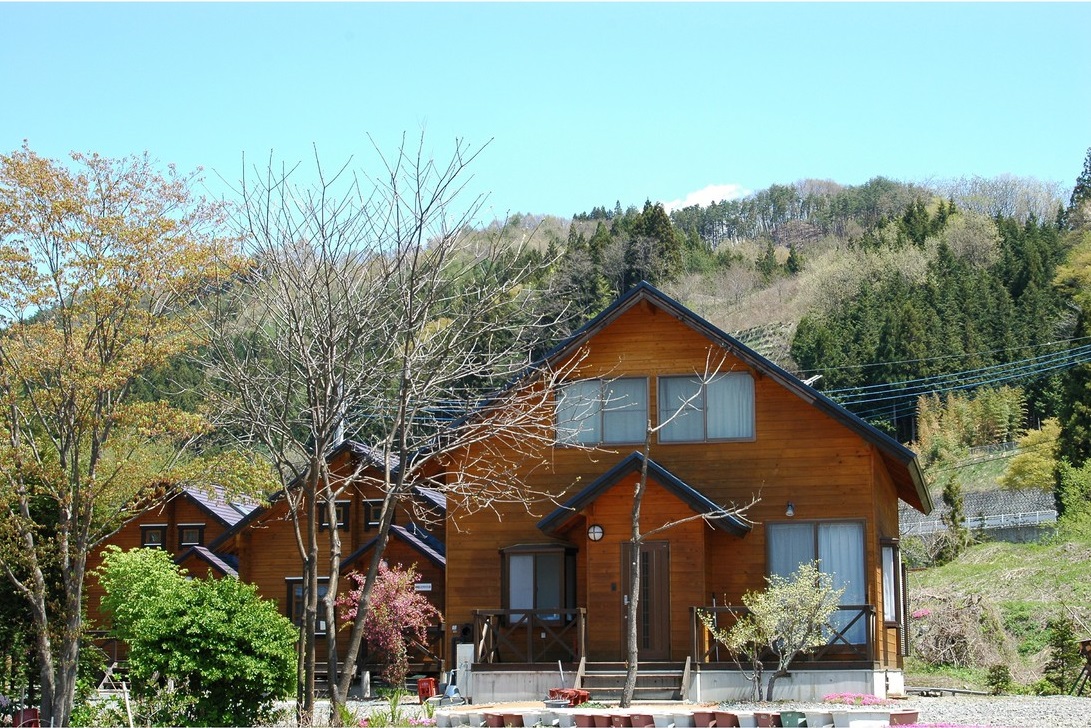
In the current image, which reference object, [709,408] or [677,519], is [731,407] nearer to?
[709,408]

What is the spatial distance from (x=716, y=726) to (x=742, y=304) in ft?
247

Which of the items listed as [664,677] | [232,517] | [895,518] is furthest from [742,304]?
[664,677]

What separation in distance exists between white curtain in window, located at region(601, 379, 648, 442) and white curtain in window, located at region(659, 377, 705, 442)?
334mm

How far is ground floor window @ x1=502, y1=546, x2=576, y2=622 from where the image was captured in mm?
21406

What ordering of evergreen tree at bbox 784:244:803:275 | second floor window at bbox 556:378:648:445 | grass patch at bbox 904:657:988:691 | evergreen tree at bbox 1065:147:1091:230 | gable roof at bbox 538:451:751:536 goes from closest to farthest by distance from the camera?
gable roof at bbox 538:451:751:536
second floor window at bbox 556:378:648:445
grass patch at bbox 904:657:988:691
evergreen tree at bbox 1065:147:1091:230
evergreen tree at bbox 784:244:803:275

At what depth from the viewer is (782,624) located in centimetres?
1798

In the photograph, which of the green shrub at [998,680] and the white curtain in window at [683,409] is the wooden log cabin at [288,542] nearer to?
the white curtain in window at [683,409]

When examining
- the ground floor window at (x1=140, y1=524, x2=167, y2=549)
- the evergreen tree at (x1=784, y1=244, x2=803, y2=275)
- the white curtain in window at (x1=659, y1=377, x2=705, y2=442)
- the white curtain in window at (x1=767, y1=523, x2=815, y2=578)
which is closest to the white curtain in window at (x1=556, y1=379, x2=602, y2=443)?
the white curtain in window at (x1=659, y1=377, x2=705, y2=442)

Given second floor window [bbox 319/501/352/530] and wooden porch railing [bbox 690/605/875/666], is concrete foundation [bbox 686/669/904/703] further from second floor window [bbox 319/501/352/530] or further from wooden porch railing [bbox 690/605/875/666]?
second floor window [bbox 319/501/352/530]

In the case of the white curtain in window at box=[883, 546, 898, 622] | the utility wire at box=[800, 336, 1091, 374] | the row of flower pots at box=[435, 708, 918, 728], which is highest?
the utility wire at box=[800, 336, 1091, 374]

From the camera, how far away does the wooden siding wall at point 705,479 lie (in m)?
20.5

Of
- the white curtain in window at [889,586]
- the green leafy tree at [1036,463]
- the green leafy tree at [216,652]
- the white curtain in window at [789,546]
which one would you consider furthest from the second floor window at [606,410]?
the green leafy tree at [1036,463]

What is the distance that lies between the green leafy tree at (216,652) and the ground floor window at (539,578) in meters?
5.52

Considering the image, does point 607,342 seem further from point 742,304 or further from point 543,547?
point 742,304
